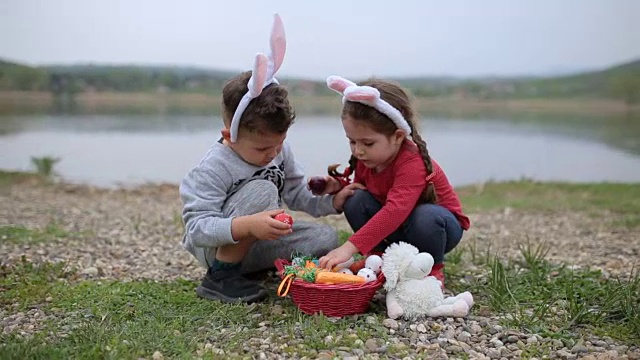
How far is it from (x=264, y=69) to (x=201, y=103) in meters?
10.3

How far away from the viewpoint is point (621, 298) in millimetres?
3238

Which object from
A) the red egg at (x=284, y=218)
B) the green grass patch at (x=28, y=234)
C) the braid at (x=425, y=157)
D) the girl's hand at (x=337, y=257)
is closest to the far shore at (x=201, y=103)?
the green grass patch at (x=28, y=234)

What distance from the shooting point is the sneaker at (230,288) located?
11.0 feet

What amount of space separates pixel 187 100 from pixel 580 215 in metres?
8.22

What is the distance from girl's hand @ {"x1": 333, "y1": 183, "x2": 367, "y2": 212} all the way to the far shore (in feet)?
22.7

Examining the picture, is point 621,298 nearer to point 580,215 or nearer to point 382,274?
point 382,274

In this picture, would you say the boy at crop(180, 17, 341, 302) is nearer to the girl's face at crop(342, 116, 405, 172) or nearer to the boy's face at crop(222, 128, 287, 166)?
the boy's face at crop(222, 128, 287, 166)

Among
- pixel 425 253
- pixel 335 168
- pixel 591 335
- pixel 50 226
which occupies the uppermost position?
pixel 335 168

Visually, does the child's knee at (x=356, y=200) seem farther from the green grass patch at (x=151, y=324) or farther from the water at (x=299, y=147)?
the water at (x=299, y=147)

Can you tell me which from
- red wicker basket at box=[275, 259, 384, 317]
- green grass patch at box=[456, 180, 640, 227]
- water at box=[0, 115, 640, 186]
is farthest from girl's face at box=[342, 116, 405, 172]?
water at box=[0, 115, 640, 186]

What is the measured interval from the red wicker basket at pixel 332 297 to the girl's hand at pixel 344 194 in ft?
1.95

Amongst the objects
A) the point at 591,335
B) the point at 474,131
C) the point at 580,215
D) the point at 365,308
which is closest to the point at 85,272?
the point at 365,308

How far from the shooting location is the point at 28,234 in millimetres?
4871

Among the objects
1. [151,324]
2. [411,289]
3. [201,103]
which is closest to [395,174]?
[411,289]
